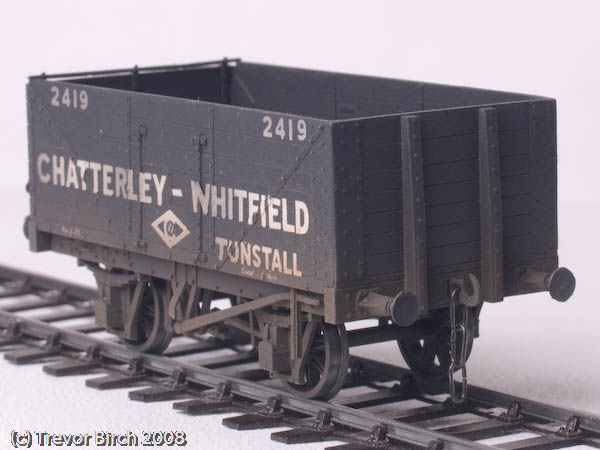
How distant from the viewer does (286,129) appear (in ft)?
46.3

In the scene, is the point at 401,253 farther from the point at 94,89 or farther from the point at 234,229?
the point at 94,89

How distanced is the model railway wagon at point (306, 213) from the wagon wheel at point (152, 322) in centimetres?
2

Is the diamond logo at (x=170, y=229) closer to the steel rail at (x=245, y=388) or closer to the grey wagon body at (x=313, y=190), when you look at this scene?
the grey wagon body at (x=313, y=190)

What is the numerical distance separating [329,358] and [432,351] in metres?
1.37

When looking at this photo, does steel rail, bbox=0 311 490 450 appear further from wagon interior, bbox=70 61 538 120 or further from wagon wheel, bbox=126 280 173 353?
wagon interior, bbox=70 61 538 120

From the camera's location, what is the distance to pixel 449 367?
14953 millimetres

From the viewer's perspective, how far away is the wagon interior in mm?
16234

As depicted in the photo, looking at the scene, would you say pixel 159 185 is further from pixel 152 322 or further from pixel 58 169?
pixel 152 322

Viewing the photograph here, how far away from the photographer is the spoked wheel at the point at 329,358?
47.6 ft

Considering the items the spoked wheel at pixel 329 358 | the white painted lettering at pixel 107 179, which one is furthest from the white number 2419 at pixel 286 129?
the white painted lettering at pixel 107 179

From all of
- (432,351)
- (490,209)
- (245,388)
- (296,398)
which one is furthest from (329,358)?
(490,209)

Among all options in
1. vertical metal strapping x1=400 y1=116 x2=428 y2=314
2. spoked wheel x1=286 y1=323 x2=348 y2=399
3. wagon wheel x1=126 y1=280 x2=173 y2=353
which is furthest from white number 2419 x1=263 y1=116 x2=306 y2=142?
wagon wheel x1=126 y1=280 x2=173 y2=353

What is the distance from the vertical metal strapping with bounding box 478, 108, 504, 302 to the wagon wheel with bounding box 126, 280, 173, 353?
10.5ft

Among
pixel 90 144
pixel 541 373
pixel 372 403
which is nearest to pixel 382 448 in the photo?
pixel 372 403
